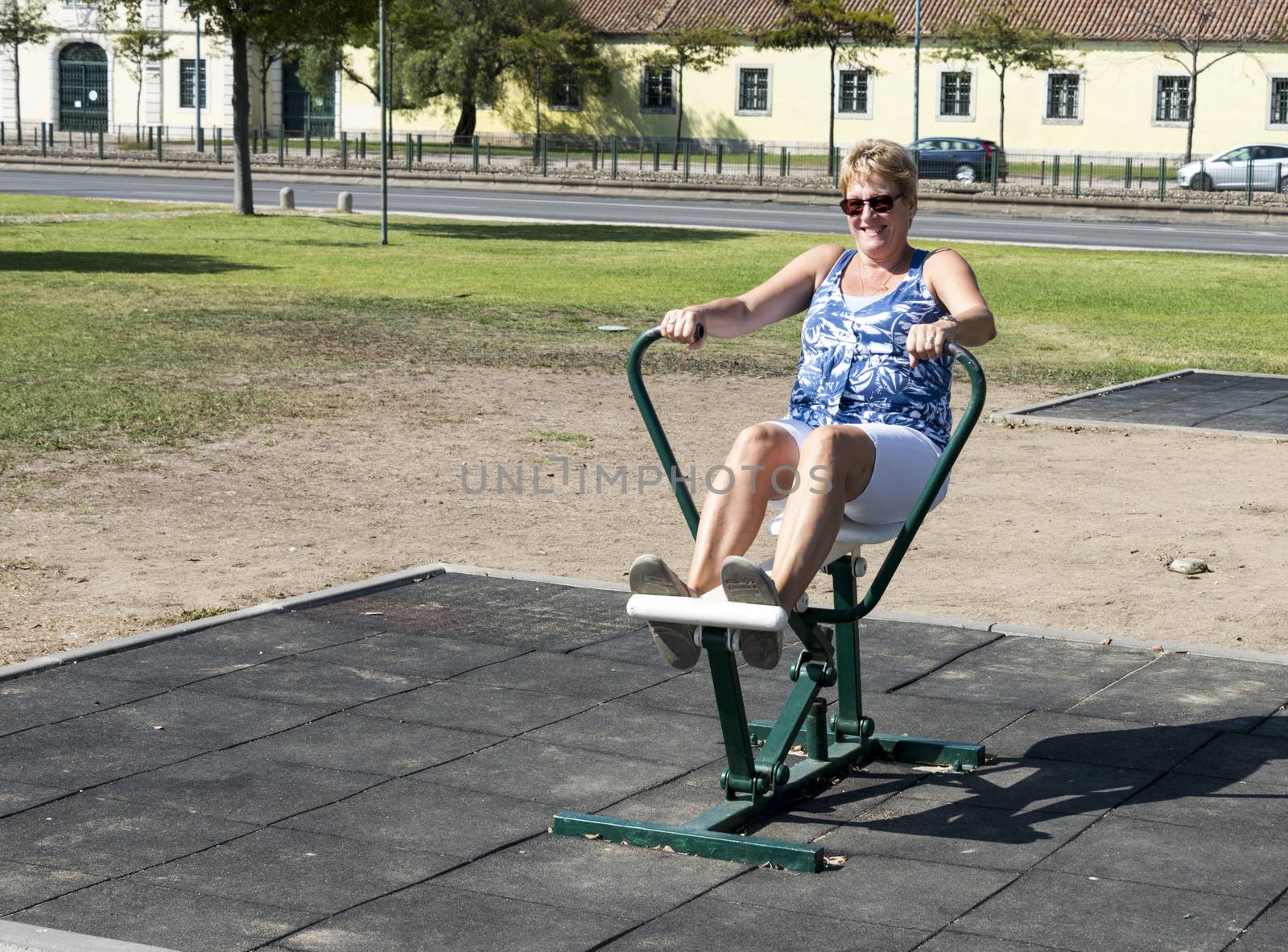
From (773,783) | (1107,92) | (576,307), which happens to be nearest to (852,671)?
(773,783)

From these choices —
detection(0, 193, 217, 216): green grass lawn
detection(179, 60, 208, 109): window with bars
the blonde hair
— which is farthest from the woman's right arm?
detection(179, 60, 208, 109): window with bars

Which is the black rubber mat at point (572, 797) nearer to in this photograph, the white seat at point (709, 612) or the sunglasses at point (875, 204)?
the white seat at point (709, 612)

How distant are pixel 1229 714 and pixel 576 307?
A: 43.7 ft

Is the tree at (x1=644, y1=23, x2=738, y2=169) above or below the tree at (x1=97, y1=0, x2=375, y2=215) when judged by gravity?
above

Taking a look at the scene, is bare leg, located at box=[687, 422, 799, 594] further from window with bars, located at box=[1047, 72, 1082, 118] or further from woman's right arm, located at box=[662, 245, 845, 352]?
window with bars, located at box=[1047, 72, 1082, 118]

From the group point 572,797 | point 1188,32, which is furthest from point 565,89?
point 572,797

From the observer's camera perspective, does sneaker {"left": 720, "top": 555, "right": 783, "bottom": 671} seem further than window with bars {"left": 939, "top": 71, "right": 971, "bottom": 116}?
No

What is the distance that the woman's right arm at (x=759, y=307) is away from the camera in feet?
15.9

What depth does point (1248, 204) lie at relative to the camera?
38.0m

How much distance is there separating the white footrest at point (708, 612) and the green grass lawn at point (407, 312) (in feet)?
21.1

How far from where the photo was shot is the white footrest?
4.28 meters

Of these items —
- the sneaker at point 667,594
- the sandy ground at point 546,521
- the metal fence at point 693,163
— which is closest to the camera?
the sneaker at point 667,594

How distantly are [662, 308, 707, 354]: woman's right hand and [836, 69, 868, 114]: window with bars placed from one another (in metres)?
55.6

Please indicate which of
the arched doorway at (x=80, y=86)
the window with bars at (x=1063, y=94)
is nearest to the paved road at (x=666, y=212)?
the window with bars at (x=1063, y=94)
